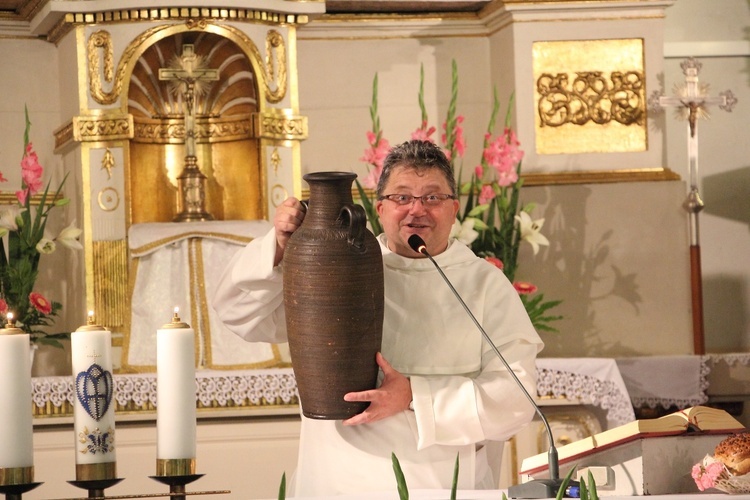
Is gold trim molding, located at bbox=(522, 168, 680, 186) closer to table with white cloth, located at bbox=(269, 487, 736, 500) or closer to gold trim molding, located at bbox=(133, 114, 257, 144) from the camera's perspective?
gold trim molding, located at bbox=(133, 114, 257, 144)

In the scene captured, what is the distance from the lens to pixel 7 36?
7902 millimetres

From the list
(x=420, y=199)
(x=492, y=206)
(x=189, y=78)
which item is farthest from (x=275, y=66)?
(x=420, y=199)

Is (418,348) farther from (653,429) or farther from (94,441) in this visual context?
(94,441)

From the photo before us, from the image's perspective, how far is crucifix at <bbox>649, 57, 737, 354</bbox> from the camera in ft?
25.5

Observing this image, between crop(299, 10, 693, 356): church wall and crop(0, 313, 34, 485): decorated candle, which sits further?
crop(299, 10, 693, 356): church wall

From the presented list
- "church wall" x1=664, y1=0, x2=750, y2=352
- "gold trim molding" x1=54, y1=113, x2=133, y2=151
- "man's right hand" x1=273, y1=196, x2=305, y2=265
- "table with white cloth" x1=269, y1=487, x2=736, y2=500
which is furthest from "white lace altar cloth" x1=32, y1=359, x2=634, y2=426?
"table with white cloth" x1=269, y1=487, x2=736, y2=500

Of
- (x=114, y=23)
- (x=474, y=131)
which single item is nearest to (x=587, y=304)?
(x=474, y=131)

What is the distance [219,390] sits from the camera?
6.18 meters

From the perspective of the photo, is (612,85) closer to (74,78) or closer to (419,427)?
(74,78)

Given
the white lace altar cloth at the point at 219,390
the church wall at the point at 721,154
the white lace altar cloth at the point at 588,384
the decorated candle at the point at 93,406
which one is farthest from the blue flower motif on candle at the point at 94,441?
the church wall at the point at 721,154

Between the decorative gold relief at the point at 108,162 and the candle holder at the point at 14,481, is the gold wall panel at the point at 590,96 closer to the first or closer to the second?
the decorative gold relief at the point at 108,162

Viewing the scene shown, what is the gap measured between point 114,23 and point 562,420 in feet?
10.9

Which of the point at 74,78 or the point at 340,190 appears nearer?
the point at 340,190

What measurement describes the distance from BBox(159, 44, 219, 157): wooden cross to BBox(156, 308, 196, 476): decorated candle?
16.5 ft
